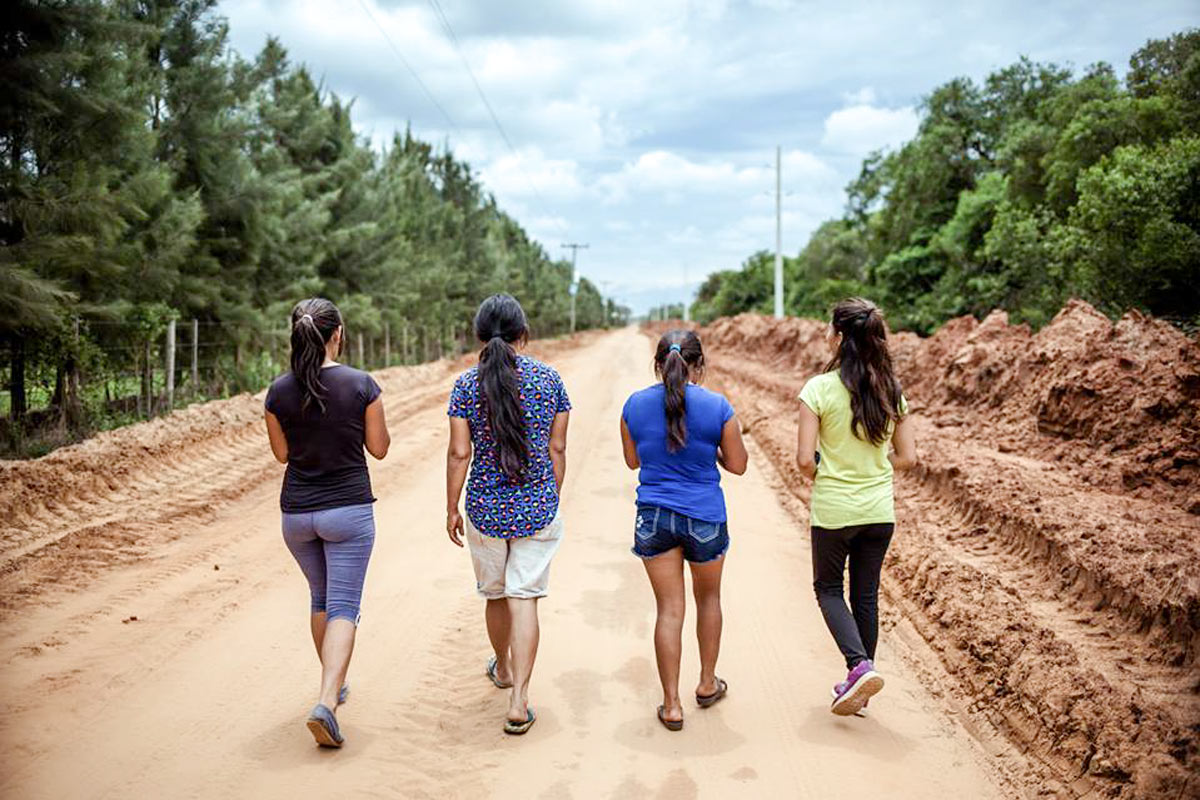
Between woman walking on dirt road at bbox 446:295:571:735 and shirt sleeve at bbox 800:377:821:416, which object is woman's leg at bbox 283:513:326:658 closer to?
woman walking on dirt road at bbox 446:295:571:735

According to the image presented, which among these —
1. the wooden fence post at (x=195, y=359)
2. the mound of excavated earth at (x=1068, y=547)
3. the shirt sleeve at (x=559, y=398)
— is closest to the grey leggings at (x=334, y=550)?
the shirt sleeve at (x=559, y=398)

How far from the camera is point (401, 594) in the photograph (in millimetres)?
6043

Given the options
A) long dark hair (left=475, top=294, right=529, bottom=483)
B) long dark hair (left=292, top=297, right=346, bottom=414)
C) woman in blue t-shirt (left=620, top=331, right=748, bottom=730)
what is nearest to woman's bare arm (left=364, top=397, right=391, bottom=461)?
long dark hair (left=292, top=297, right=346, bottom=414)

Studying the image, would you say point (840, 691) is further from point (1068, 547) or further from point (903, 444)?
point (1068, 547)

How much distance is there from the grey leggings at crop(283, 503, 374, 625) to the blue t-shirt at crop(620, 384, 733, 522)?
4.35 ft

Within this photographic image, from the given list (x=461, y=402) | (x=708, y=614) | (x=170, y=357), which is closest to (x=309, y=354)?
(x=461, y=402)

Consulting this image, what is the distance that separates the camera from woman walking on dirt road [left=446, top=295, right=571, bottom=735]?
392 cm

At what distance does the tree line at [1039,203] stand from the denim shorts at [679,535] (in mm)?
12044

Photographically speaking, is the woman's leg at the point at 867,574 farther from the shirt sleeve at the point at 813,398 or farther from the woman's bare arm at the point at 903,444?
the shirt sleeve at the point at 813,398

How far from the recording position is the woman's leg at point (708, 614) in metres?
4.08

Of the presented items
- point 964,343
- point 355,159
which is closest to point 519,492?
point 964,343

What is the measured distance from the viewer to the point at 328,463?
382 cm

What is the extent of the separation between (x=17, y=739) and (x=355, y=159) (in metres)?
25.2

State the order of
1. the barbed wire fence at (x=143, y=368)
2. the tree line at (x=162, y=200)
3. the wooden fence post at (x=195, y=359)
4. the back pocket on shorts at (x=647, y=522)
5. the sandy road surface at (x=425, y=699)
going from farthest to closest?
1. the wooden fence post at (x=195, y=359)
2. the barbed wire fence at (x=143, y=368)
3. the tree line at (x=162, y=200)
4. the back pocket on shorts at (x=647, y=522)
5. the sandy road surface at (x=425, y=699)
